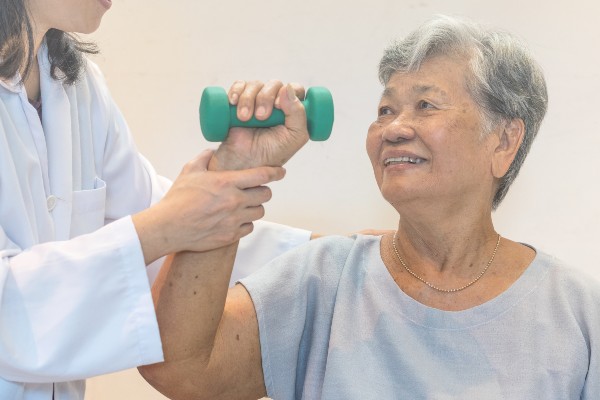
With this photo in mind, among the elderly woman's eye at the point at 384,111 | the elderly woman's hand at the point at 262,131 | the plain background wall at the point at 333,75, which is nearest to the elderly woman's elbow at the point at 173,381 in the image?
the elderly woman's hand at the point at 262,131

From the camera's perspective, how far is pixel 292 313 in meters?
1.57

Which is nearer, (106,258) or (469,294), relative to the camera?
(106,258)

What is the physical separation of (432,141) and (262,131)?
1.19ft

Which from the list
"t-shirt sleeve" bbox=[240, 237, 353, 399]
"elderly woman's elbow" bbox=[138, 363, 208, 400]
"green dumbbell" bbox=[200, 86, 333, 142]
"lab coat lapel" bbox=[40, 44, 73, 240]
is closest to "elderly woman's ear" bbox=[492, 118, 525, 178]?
"t-shirt sleeve" bbox=[240, 237, 353, 399]

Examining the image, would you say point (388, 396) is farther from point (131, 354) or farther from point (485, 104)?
point (485, 104)

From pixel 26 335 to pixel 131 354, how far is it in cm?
17

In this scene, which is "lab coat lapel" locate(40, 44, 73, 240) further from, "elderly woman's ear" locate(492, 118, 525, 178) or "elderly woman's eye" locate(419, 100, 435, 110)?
"elderly woman's ear" locate(492, 118, 525, 178)

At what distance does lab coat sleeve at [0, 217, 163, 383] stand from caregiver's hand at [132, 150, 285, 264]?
3cm

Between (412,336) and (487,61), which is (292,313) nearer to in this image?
(412,336)

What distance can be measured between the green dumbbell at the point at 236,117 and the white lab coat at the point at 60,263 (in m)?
0.22

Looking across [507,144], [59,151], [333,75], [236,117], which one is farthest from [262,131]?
[333,75]

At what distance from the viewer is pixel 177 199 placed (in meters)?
1.30

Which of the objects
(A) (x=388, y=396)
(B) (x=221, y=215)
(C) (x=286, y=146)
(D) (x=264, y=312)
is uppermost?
(C) (x=286, y=146)

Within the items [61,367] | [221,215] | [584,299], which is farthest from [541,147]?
[61,367]
